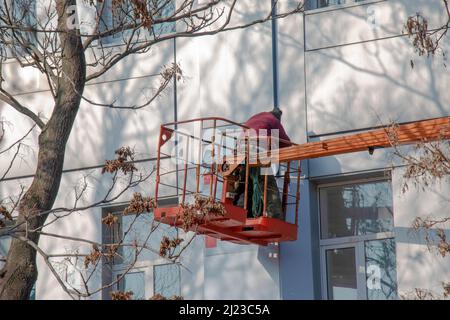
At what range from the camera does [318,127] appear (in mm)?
18359

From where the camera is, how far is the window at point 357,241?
17891 millimetres

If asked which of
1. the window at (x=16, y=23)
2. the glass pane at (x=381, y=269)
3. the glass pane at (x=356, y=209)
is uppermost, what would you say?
the window at (x=16, y=23)

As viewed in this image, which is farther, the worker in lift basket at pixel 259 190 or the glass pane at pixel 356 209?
the glass pane at pixel 356 209

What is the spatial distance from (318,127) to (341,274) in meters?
2.02

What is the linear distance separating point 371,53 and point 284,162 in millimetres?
1930

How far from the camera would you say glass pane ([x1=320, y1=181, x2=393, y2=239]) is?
18.0 meters

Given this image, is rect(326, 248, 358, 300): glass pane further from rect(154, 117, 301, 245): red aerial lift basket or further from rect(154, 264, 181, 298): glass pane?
rect(154, 264, 181, 298): glass pane

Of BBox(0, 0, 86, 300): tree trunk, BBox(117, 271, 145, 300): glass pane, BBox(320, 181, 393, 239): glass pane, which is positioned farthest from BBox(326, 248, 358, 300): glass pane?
BBox(0, 0, 86, 300): tree trunk

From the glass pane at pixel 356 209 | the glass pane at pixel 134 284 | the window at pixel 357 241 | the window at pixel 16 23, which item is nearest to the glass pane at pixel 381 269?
the window at pixel 357 241

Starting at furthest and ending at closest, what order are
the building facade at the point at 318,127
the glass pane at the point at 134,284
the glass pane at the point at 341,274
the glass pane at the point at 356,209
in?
the glass pane at the point at 134,284
the glass pane at the point at 341,274
the glass pane at the point at 356,209
the building facade at the point at 318,127

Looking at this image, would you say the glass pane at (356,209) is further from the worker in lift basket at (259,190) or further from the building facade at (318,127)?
the worker in lift basket at (259,190)

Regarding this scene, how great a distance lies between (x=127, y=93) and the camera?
65.9 ft

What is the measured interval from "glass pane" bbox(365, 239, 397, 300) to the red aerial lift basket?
1.13 meters

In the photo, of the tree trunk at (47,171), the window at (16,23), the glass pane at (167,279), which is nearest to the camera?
the tree trunk at (47,171)
